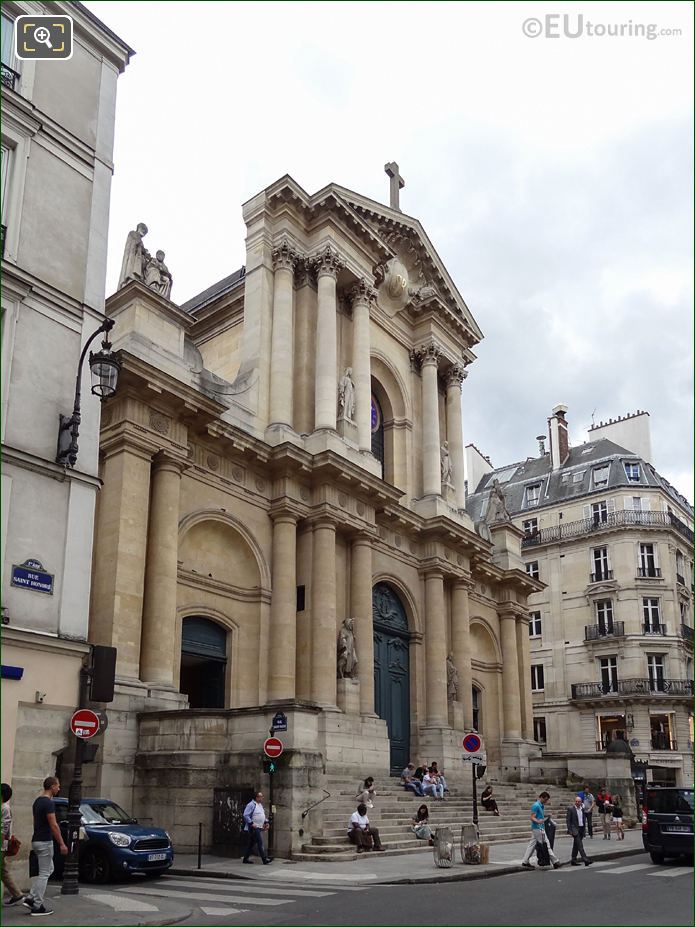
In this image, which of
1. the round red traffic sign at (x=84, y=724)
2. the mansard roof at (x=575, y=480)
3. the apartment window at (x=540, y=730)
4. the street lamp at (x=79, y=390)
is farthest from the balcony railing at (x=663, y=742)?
the round red traffic sign at (x=84, y=724)

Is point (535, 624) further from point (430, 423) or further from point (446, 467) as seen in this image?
point (430, 423)

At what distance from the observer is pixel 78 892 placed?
12.9 meters

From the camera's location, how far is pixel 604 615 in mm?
49750

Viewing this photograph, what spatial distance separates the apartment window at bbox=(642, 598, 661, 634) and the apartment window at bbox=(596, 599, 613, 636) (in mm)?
1758

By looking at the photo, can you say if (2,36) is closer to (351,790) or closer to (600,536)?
(351,790)

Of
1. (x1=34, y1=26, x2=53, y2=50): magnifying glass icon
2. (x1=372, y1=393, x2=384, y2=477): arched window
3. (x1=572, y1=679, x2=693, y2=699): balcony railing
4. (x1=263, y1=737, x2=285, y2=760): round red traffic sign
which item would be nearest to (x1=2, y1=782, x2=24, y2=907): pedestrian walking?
(x1=263, y1=737, x2=285, y2=760): round red traffic sign

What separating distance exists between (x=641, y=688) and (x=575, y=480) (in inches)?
530

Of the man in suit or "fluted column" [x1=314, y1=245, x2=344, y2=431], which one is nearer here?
the man in suit

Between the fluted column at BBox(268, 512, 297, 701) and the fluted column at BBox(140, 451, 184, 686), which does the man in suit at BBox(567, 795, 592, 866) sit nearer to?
the fluted column at BBox(268, 512, 297, 701)

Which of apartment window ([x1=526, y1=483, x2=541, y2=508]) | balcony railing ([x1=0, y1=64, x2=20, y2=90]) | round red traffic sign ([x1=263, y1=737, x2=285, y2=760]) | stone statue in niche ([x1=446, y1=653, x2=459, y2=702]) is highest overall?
apartment window ([x1=526, y1=483, x2=541, y2=508])

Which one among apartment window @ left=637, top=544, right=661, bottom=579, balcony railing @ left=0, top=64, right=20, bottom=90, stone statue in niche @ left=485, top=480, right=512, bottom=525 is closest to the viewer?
balcony railing @ left=0, top=64, right=20, bottom=90

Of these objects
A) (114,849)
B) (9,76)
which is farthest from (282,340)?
(114,849)

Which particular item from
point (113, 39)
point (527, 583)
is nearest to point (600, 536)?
point (527, 583)

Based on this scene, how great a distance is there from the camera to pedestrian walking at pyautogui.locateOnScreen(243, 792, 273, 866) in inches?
661
